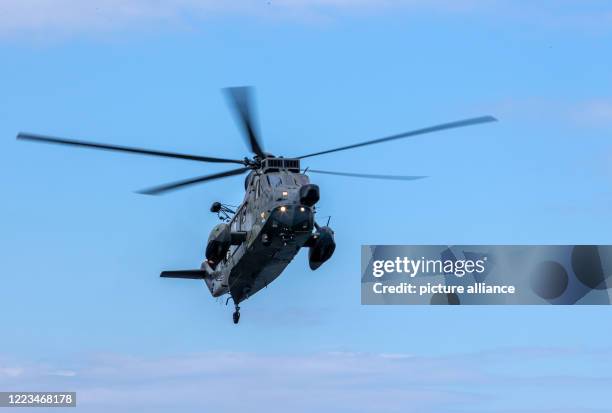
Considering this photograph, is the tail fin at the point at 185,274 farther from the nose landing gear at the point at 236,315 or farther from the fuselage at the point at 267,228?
the fuselage at the point at 267,228

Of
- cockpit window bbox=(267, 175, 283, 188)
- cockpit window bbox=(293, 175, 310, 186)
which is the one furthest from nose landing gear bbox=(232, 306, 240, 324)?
cockpit window bbox=(293, 175, 310, 186)

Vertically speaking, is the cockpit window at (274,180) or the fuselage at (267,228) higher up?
the cockpit window at (274,180)

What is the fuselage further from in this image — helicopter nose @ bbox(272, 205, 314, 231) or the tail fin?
the tail fin

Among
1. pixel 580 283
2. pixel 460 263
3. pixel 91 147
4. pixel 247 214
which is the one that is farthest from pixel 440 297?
pixel 91 147

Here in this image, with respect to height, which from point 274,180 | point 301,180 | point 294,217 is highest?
point 274,180

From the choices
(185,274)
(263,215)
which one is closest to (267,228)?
(263,215)

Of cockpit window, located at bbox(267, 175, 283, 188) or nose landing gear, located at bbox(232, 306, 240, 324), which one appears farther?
nose landing gear, located at bbox(232, 306, 240, 324)

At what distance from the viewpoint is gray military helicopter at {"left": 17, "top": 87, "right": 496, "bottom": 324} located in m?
71.6

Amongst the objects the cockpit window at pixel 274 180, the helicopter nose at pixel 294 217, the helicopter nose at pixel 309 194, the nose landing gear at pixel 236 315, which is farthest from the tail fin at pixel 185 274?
the helicopter nose at pixel 309 194

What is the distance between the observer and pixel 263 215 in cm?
7294

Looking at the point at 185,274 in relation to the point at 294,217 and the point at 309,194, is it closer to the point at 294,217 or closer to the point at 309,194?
the point at 294,217

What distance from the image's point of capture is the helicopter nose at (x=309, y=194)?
232 feet

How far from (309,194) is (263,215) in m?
3.30

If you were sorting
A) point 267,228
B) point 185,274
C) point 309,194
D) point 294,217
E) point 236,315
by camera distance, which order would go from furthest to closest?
point 185,274 < point 236,315 < point 267,228 < point 294,217 < point 309,194
